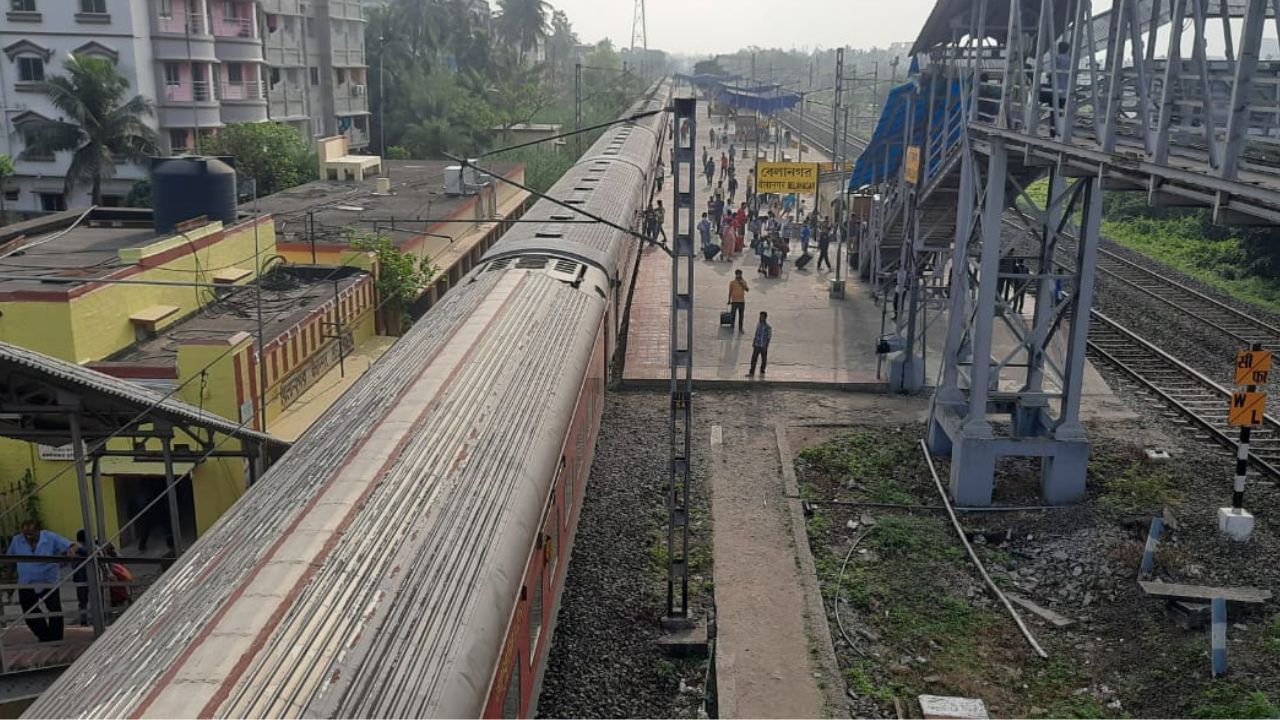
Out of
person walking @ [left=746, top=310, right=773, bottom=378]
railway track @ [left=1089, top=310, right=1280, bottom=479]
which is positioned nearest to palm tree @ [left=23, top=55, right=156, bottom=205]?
person walking @ [left=746, top=310, right=773, bottom=378]

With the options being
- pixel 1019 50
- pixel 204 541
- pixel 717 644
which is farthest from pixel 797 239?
pixel 204 541

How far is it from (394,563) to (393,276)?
14.6m

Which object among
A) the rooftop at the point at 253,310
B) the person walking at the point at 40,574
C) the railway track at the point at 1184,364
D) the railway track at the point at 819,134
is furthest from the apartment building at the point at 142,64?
the railway track at the point at 1184,364

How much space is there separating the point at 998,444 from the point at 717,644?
539 cm

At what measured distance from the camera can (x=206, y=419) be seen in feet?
29.6

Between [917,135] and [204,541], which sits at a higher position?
[917,135]

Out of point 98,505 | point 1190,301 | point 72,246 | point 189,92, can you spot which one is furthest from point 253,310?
point 189,92

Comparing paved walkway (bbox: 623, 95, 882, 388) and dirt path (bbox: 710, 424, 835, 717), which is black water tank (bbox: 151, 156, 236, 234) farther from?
dirt path (bbox: 710, 424, 835, 717)

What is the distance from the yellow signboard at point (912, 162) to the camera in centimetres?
1794

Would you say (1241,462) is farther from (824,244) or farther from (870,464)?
(824,244)

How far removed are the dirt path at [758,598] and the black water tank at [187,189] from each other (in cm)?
944

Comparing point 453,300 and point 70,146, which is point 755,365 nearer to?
point 453,300

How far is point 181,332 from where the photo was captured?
51.0 feet

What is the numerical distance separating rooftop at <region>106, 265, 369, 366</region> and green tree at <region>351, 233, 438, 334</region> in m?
0.56
